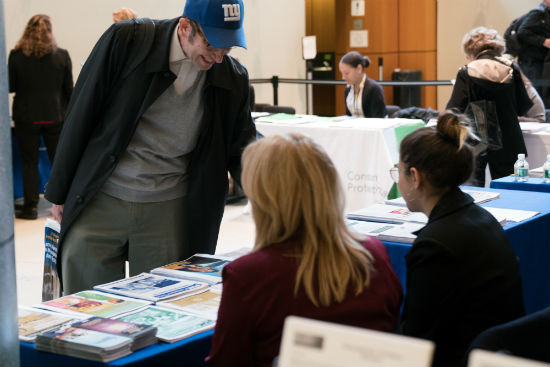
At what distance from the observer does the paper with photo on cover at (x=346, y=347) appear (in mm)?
742

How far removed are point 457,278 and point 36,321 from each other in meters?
1.11

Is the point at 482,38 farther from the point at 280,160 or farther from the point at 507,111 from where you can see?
the point at 280,160

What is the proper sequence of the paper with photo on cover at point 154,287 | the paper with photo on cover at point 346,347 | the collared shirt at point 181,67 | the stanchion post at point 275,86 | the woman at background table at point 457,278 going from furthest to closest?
the stanchion post at point 275,86 → the collared shirt at point 181,67 → the paper with photo on cover at point 154,287 → the woman at background table at point 457,278 → the paper with photo on cover at point 346,347

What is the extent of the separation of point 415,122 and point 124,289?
13.3 feet

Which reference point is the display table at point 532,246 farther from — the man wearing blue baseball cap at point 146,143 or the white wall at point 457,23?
the white wall at point 457,23

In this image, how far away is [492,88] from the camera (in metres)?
4.89

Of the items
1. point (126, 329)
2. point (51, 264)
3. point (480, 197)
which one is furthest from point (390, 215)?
point (126, 329)

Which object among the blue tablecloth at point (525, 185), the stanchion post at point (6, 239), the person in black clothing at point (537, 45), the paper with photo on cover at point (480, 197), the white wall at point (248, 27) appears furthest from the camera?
the white wall at point (248, 27)

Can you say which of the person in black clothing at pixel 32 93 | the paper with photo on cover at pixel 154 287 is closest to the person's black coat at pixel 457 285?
the paper with photo on cover at pixel 154 287

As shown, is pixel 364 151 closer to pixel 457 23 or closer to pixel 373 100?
pixel 373 100

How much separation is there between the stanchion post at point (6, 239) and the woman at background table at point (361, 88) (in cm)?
548

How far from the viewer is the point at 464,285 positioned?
2115 millimetres

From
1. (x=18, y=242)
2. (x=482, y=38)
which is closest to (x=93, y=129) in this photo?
(x=482, y=38)

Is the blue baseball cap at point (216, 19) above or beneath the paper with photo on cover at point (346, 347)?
above
